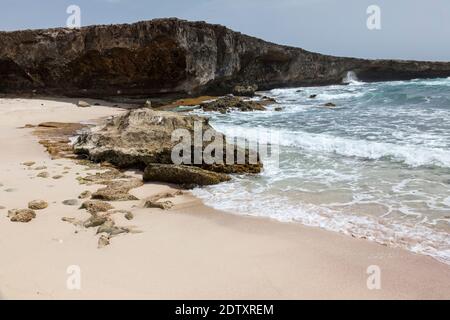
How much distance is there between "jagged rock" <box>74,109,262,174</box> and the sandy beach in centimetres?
197

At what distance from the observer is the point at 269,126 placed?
46.2 feet

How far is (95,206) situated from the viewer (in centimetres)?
548

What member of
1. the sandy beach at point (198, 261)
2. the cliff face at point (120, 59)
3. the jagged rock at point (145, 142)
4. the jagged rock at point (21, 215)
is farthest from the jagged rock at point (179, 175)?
the cliff face at point (120, 59)

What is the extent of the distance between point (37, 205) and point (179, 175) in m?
2.33

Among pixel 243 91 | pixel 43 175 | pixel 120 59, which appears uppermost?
pixel 120 59

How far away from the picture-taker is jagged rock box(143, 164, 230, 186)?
693 centimetres

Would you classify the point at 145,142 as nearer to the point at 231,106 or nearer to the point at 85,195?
the point at 85,195

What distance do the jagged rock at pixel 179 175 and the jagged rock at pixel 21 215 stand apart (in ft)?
7.43

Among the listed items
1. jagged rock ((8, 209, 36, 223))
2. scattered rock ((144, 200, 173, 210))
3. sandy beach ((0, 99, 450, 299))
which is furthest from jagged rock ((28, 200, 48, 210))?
scattered rock ((144, 200, 173, 210))

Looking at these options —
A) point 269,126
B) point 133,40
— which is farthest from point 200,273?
point 133,40

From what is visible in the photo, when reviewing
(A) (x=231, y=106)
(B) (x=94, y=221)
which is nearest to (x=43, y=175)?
(B) (x=94, y=221)

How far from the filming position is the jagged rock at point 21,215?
4.97 m

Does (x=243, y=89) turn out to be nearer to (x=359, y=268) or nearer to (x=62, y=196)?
(x=62, y=196)

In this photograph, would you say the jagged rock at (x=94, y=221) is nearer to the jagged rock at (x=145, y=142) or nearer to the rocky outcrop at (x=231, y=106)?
the jagged rock at (x=145, y=142)
